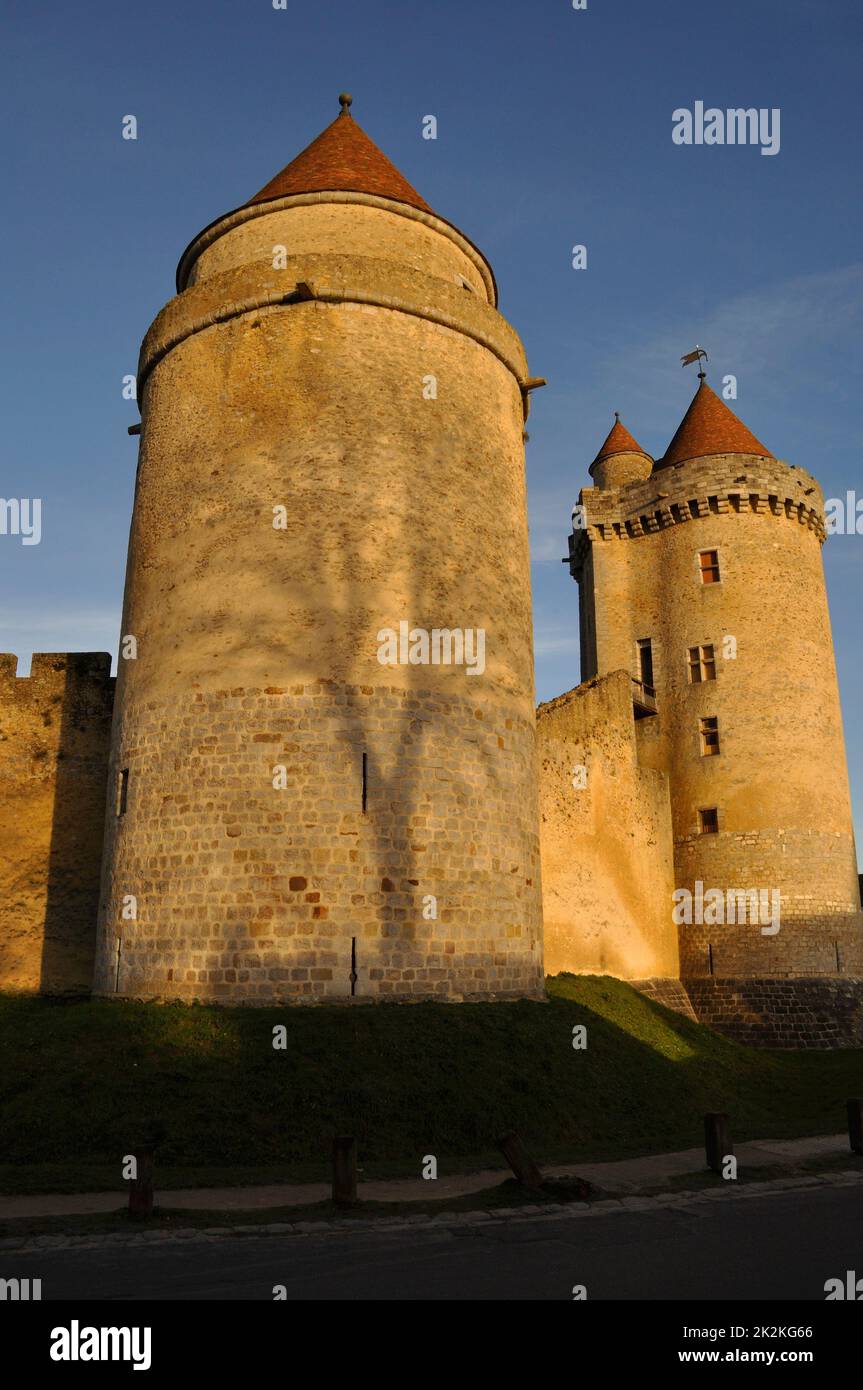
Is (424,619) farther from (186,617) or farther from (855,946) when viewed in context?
(855,946)

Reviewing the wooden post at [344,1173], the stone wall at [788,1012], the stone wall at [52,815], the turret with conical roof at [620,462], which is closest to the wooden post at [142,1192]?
the wooden post at [344,1173]

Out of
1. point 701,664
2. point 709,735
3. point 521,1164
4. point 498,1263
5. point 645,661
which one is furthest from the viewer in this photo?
point 645,661

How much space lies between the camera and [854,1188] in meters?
9.91

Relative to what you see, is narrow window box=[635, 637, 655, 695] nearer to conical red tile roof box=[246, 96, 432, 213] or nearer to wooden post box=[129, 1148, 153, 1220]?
conical red tile roof box=[246, 96, 432, 213]

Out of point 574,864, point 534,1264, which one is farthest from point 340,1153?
point 574,864

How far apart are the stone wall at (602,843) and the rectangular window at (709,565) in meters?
4.59

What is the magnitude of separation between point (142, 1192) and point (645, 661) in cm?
2233

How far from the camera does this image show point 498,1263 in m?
6.79

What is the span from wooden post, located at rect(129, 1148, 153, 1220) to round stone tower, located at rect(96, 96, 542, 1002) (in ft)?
14.0

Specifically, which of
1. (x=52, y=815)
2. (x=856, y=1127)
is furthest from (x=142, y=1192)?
(x=52, y=815)

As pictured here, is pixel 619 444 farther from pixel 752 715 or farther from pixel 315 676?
pixel 315 676

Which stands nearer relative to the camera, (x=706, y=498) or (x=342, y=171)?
(x=342, y=171)

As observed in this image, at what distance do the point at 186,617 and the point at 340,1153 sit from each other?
8018 millimetres
